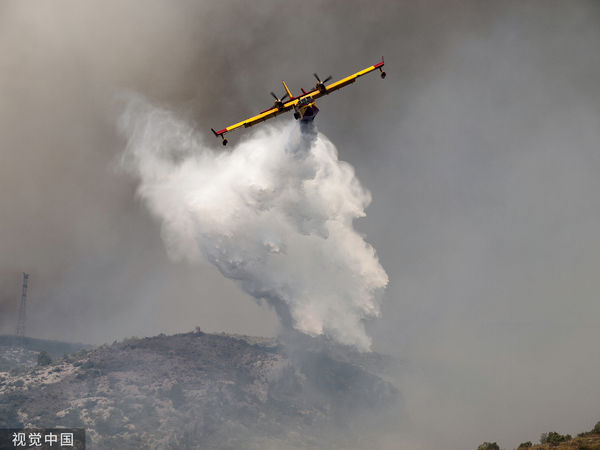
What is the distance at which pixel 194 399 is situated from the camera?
546ft

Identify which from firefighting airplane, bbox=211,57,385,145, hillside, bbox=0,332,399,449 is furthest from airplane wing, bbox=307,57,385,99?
hillside, bbox=0,332,399,449

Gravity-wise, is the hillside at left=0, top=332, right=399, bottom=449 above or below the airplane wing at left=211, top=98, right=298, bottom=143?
below

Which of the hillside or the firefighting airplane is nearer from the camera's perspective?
the firefighting airplane

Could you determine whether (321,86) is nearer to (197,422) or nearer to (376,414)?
(197,422)

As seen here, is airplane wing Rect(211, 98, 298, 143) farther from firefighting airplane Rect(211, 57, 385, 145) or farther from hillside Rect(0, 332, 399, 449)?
hillside Rect(0, 332, 399, 449)

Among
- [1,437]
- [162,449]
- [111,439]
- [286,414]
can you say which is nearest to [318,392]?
[286,414]

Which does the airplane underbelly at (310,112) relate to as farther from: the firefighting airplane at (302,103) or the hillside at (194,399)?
the hillside at (194,399)

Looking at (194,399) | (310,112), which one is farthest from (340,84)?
(194,399)

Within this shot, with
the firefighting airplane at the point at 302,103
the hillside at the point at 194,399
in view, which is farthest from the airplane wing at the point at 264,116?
the hillside at the point at 194,399

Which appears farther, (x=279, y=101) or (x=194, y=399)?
(x=194, y=399)

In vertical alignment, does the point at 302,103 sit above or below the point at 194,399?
above

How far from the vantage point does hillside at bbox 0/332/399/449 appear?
145375 mm

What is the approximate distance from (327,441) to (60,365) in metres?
115

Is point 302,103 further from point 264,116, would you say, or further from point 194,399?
point 194,399
